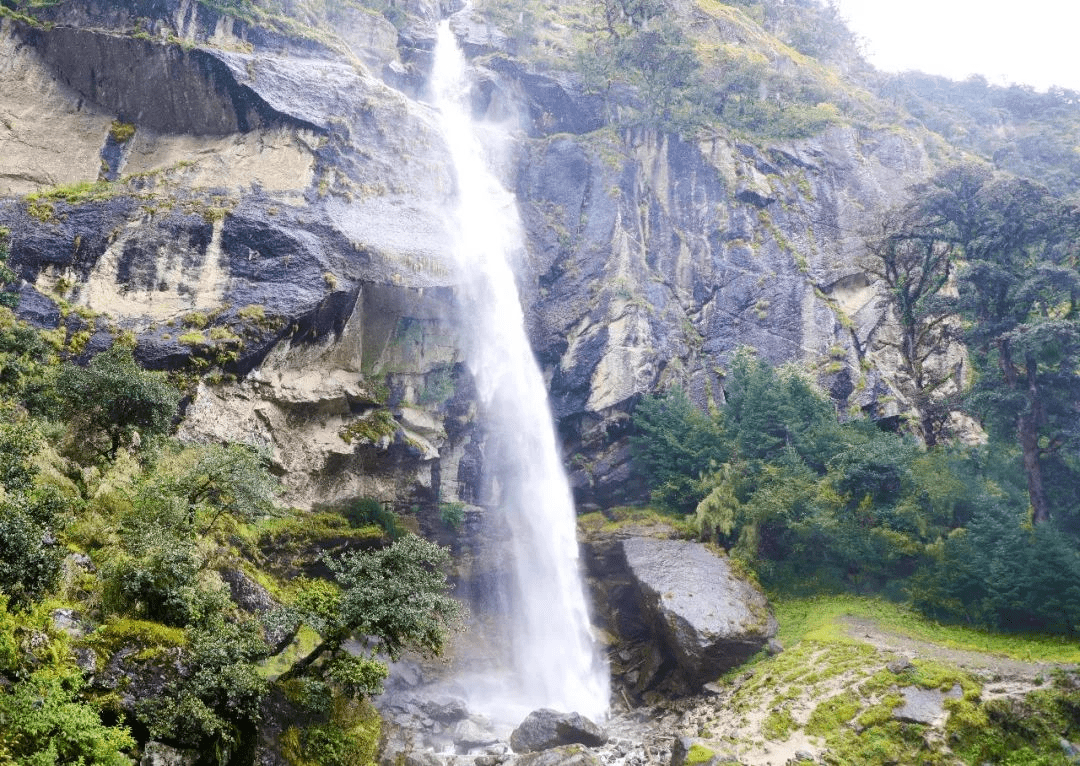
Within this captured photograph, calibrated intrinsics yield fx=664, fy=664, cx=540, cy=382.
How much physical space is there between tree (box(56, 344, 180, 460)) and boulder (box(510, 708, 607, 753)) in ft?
→ 39.0

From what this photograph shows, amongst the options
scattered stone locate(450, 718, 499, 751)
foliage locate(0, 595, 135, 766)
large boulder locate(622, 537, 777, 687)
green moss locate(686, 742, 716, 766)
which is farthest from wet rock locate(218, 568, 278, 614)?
large boulder locate(622, 537, 777, 687)

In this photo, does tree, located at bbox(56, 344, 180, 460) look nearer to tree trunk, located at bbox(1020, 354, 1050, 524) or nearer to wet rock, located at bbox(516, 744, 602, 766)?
wet rock, located at bbox(516, 744, 602, 766)

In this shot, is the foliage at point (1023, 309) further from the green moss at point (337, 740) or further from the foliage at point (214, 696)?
the foliage at point (214, 696)

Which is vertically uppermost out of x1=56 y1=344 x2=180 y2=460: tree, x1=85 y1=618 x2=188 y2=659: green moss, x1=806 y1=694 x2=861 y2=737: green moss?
x1=56 y1=344 x2=180 y2=460: tree

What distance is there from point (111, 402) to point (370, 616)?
9.24 m

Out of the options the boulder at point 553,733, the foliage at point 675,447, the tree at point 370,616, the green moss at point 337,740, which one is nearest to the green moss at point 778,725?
the boulder at point 553,733

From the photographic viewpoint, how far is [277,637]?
46.7 feet

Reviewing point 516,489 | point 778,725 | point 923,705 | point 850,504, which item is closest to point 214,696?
point 778,725

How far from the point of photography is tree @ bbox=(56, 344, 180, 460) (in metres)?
15.8

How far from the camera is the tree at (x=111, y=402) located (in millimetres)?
15820

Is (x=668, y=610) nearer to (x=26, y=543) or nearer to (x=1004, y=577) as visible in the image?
(x=1004, y=577)

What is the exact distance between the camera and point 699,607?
66.3ft

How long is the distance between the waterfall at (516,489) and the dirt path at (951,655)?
813 cm

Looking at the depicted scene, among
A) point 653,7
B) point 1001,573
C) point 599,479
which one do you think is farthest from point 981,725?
point 653,7
